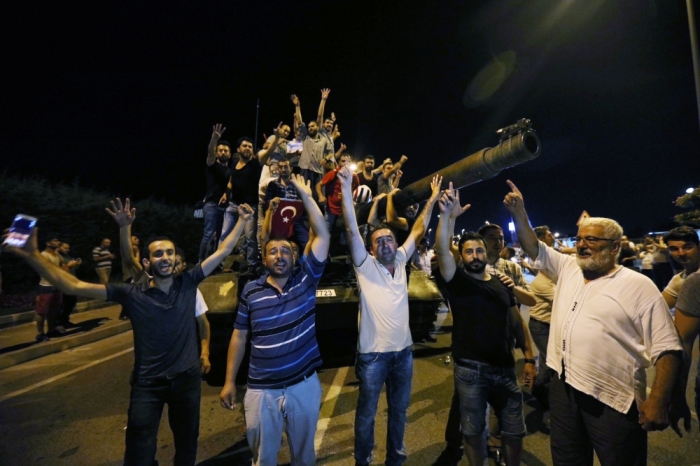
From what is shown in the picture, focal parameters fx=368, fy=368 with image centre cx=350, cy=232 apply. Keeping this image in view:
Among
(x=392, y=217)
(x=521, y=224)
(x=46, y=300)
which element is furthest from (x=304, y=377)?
(x=46, y=300)

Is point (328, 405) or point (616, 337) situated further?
point (328, 405)

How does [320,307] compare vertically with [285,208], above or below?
below

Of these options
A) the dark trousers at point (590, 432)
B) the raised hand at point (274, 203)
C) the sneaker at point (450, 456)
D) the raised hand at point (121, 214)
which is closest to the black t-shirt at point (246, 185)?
the raised hand at point (274, 203)

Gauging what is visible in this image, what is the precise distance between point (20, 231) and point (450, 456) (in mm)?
3709

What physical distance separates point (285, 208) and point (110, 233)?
37.7 ft

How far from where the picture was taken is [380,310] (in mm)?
3004

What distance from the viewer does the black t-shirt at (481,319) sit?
9.43 feet

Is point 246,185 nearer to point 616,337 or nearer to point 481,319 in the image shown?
point 481,319

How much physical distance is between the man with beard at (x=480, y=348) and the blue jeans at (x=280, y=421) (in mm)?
1219

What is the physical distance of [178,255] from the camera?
296cm

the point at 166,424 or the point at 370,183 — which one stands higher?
the point at 370,183

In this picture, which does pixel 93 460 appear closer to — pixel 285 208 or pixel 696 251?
pixel 285 208

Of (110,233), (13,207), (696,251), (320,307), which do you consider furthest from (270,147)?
(110,233)

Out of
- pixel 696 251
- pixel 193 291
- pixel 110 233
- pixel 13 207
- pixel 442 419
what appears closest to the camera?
pixel 193 291
